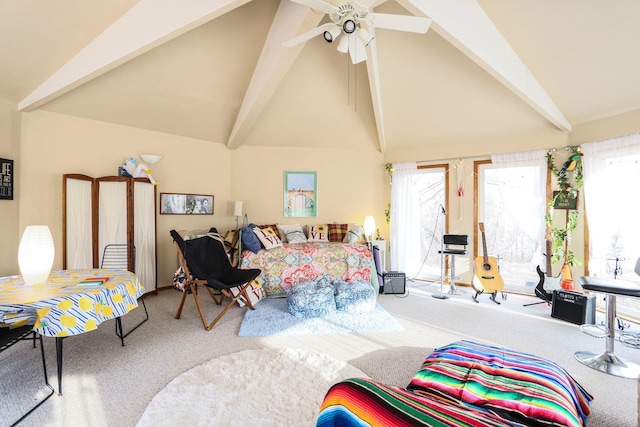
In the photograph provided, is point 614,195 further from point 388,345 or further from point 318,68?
point 318,68

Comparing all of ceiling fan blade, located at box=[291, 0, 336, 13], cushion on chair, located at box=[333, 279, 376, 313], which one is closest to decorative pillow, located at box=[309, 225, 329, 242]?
cushion on chair, located at box=[333, 279, 376, 313]

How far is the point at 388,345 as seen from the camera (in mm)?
2594

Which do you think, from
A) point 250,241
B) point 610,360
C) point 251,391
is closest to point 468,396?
point 251,391

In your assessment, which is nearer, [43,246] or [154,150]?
[43,246]

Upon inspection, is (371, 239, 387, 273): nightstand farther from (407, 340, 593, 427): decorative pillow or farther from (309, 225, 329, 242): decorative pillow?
(407, 340, 593, 427): decorative pillow

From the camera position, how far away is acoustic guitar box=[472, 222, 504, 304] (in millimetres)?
3895

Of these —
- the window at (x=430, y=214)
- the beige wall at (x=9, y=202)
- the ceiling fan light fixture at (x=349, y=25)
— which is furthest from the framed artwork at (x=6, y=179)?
the window at (x=430, y=214)

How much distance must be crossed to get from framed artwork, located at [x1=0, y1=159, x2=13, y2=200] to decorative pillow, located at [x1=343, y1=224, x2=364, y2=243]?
432cm

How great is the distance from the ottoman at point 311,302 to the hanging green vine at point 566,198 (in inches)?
125

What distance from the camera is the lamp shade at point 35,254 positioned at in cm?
193

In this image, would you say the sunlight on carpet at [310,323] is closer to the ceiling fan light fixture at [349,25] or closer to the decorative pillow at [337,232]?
the decorative pillow at [337,232]

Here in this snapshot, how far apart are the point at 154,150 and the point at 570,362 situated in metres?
5.49

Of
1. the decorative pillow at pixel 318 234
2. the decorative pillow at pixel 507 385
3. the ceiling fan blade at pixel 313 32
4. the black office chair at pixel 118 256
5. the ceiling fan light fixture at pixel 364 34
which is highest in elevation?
the ceiling fan blade at pixel 313 32

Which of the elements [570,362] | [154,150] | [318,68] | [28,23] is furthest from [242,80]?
[570,362]
